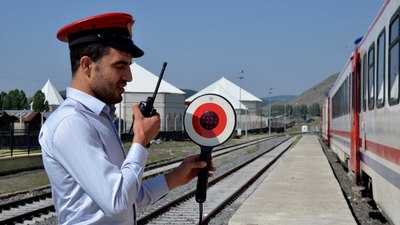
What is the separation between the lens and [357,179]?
1532cm

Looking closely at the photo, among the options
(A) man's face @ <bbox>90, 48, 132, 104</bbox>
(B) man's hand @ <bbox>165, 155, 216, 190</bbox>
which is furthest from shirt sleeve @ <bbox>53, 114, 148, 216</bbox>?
(B) man's hand @ <bbox>165, 155, 216, 190</bbox>

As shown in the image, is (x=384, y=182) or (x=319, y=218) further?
(x=319, y=218)

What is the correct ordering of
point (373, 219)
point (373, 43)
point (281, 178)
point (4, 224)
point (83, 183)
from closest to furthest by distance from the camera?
point (83, 183) → point (373, 43) → point (4, 224) → point (373, 219) → point (281, 178)

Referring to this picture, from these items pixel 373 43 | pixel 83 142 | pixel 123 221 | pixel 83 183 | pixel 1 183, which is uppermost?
pixel 373 43

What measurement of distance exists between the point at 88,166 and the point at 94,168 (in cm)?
3

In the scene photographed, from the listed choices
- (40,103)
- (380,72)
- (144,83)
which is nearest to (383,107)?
(380,72)

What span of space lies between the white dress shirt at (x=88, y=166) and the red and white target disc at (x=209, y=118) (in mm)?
815

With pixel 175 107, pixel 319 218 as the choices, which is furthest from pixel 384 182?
pixel 175 107

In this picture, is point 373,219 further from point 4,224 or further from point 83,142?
point 83,142

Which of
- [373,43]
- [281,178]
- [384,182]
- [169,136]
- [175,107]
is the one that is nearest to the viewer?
[384,182]

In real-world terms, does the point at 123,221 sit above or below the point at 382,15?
below

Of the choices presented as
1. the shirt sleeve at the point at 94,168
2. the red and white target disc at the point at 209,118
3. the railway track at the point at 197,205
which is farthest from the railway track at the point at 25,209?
the shirt sleeve at the point at 94,168

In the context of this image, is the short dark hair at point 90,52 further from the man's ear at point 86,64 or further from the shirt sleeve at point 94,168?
the shirt sleeve at point 94,168

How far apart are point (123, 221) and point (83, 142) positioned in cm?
42
